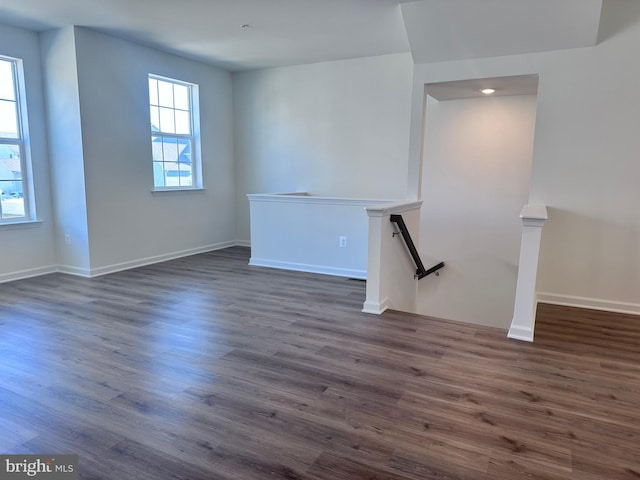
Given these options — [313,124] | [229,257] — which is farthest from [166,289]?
[313,124]

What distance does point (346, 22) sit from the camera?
4355 mm

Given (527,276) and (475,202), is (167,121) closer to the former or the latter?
(475,202)

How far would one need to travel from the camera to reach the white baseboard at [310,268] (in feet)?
16.5

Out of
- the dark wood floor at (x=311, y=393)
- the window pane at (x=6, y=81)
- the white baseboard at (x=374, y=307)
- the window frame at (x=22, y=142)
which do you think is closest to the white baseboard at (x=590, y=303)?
the dark wood floor at (x=311, y=393)

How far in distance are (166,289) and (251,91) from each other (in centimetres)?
365

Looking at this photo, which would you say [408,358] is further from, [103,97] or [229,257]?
[103,97]

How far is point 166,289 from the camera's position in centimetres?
444

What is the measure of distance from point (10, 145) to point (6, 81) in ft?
2.24

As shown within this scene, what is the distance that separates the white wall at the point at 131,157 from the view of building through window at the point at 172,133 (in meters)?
0.16

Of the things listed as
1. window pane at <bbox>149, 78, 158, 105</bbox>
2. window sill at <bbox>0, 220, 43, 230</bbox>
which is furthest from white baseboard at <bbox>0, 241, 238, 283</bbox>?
window pane at <bbox>149, 78, 158, 105</bbox>

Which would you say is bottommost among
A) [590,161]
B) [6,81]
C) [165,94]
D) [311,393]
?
[311,393]

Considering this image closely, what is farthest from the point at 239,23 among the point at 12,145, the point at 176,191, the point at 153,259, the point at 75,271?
the point at 75,271

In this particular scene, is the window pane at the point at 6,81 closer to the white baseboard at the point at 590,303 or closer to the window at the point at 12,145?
the window at the point at 12,145

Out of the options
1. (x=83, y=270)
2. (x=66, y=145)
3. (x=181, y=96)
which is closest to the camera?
(x=66, y=145)
